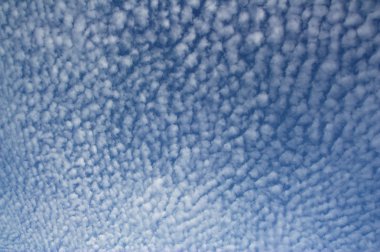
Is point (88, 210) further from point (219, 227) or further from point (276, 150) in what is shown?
point (276, 150)

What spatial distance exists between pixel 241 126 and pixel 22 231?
0.89 m

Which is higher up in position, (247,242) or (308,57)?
(308,57)

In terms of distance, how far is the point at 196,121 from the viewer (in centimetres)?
87

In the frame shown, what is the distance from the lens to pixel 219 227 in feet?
3.13

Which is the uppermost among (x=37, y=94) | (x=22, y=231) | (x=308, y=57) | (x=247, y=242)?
(x=37, y=94)

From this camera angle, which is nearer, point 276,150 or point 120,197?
point 276,150

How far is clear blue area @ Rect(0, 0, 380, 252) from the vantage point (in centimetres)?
75

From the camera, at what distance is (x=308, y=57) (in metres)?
0.74

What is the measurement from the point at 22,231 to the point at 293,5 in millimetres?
1144

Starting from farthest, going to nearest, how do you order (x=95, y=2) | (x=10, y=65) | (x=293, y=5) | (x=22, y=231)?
(x=22, y=231) → (x=10, y=65) → (x=95, y=2) → (x=293, y=5)

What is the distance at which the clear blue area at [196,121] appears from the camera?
75 cm

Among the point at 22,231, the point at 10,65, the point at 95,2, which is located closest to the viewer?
the point at 95,2

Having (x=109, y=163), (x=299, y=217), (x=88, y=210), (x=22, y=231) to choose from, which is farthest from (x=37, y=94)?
(x=299, y=217)

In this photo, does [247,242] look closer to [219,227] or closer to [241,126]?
[219,227]
